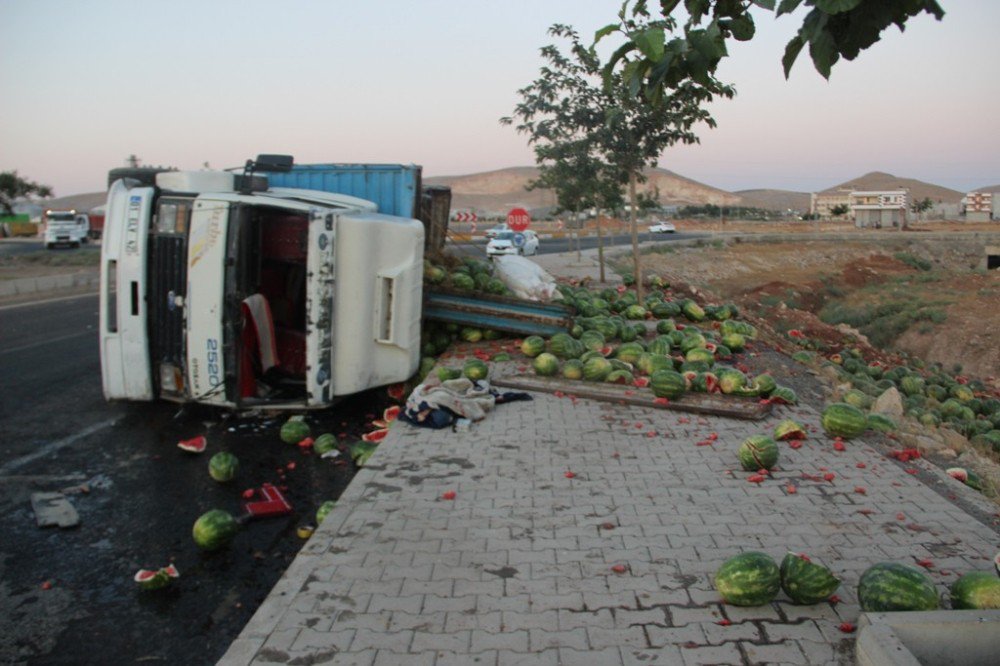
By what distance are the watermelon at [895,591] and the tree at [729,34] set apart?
8.35ft

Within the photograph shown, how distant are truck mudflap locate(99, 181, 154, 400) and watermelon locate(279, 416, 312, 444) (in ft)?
5.32

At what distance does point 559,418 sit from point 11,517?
4802mm

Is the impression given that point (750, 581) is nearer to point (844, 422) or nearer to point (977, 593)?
point (977, 593)

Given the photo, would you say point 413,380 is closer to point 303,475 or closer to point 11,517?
point 303,475

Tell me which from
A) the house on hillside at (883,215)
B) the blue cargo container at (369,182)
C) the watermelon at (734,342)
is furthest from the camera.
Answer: the house on hillside at (883,215)

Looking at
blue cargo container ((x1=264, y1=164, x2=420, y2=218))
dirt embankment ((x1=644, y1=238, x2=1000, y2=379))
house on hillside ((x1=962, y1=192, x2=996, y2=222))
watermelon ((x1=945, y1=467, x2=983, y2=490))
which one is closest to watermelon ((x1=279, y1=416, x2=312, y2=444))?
blue cargo container ((x1=264, y1=164, x2=420, y2=218))

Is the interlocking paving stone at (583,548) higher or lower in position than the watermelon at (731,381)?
lower

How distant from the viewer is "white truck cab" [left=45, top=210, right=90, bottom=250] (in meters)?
43.2

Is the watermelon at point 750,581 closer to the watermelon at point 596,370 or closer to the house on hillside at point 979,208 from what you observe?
the watermelon at point 596,370

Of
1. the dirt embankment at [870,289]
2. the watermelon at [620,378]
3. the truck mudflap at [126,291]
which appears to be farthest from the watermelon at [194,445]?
the dirt embankment at [870,289]

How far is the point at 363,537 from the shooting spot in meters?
5.02

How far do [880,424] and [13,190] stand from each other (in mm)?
66138

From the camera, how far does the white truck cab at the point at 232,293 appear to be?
752 cm

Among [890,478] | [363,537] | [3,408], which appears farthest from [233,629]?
[3,408]
